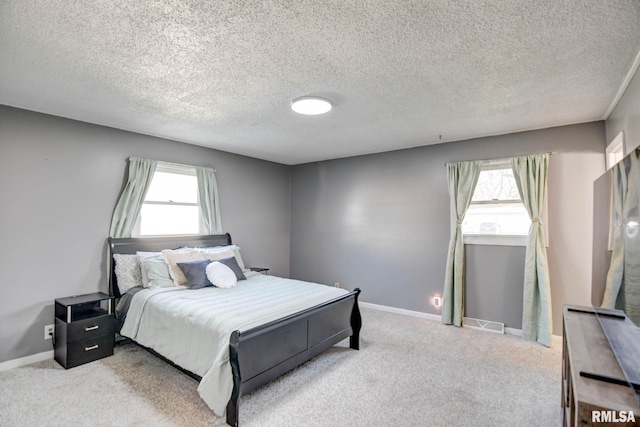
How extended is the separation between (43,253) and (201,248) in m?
1.58

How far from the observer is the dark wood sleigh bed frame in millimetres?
2092

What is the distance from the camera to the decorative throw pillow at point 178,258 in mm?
3477

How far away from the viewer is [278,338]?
2.42m

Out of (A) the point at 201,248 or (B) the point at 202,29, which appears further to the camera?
(A) the point at 201,248

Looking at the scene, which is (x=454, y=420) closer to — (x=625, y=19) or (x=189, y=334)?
(x=189, y=334)

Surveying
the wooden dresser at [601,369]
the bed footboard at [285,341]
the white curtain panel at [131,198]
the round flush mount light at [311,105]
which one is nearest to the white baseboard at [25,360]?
the white curtain panel at [131,198]

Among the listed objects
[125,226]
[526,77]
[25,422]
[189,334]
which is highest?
[526,77]

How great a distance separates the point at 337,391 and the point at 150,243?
2869 millimetres

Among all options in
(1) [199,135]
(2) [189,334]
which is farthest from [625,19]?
(1) [199,135]

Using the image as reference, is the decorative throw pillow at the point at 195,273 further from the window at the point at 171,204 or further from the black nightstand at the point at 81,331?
the window at the point at 171,204

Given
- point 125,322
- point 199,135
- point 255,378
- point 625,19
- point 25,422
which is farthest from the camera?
point 199,135

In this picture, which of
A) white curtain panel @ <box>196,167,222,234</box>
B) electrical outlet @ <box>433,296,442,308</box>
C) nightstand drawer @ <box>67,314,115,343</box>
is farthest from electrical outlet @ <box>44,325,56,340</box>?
electrical outlet @ <box>433,296,442,308</box>

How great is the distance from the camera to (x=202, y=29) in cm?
170

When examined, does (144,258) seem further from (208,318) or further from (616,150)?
(616,150)
